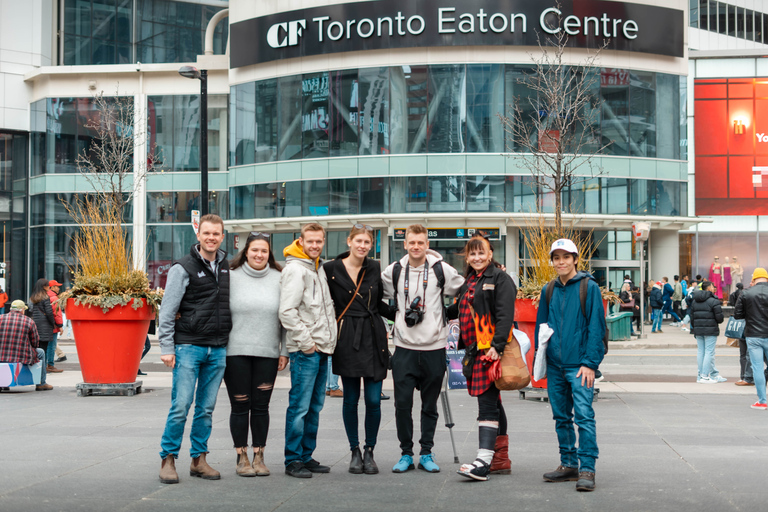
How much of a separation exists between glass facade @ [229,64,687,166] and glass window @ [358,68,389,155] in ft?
0.13

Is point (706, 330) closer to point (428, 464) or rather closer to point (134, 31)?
point (428, 464)

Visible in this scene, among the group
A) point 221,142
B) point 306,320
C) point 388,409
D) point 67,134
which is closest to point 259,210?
point 221,142

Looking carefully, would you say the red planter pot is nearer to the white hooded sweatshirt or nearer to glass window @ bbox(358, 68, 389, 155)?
the white hooded sweatshirt

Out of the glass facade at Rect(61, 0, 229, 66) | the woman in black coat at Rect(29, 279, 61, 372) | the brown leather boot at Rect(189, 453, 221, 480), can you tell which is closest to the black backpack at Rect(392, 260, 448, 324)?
the brown leather boot at Rect(189, 453, 221, 480)

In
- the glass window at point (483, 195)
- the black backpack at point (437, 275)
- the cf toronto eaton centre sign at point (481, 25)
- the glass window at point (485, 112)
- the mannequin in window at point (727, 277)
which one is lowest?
the mannequin in window at point (727, 277)

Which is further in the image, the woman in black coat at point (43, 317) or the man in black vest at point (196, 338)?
the woman in black coat at point (43, 317)

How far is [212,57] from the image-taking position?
1512 inches

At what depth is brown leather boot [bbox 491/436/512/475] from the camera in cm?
675

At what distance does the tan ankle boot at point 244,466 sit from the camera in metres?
6.60

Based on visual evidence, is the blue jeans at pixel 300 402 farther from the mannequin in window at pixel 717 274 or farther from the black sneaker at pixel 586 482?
the mannequin in window at pixel 717 274

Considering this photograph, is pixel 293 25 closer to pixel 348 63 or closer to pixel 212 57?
pixel 348 63

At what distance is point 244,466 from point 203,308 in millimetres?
1299

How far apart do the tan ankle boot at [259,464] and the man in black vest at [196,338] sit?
30 centimetres

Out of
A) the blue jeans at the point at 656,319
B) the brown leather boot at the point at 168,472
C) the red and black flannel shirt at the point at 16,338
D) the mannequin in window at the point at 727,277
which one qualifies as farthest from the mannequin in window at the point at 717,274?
the brown leather boot at the point at 168,472
